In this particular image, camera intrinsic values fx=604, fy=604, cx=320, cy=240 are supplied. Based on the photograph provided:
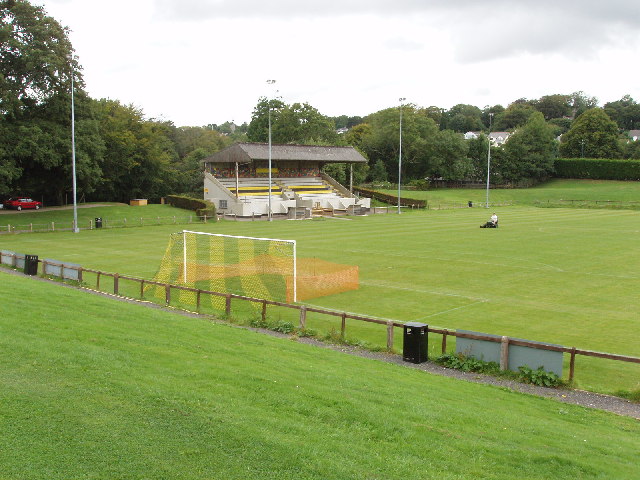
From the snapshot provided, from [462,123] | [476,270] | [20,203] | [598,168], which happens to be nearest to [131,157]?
[20,203]

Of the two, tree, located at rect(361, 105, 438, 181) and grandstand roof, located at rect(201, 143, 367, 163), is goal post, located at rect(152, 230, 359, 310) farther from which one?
tree, located at rect(361, 105, 438, 181)

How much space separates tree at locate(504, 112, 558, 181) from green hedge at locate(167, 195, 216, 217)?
6371cm

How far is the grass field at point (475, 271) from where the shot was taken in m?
16.1

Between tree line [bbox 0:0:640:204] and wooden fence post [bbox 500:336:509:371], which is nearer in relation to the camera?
wooden fence post [bbox 500:336:509:371]

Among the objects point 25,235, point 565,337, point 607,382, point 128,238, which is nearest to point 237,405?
point 607,382

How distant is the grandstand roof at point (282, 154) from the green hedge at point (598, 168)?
52694mm

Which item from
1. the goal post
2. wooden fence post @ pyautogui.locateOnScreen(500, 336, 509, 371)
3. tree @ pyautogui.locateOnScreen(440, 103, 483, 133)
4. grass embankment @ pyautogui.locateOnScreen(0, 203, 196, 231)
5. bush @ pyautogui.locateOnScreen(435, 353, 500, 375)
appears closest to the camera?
wooden fence post @ pyautogui.locateOnScreen(500, 336, 509, 371)

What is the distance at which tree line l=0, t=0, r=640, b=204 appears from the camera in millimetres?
46281

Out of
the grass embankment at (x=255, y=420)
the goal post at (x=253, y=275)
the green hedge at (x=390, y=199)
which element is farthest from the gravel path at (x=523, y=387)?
the green hedge at (x=390, y=199)

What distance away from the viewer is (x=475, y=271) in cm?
2564

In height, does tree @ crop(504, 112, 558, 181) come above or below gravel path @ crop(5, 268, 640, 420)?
above

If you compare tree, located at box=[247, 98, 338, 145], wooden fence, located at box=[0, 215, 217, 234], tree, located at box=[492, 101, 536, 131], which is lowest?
wooden fence, located at box=[0, 215, 217, 234]

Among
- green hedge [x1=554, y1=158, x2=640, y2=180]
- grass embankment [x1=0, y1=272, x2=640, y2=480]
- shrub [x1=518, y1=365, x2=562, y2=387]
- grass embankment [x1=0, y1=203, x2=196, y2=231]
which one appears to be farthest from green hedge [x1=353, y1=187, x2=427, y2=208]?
grass embankment [x1=0, y1=272, x2=640, y2=480]

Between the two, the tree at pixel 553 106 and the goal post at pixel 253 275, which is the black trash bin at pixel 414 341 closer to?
the goal post at pixel 253 275
